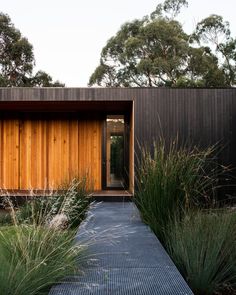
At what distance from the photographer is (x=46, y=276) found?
2752 millimetres

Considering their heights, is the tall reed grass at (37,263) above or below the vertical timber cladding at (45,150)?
below

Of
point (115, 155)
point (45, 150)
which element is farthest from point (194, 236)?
point (45, 150)

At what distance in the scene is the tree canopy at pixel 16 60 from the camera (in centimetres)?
2338

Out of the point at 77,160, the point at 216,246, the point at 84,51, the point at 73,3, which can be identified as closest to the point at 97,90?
the point at 77,160

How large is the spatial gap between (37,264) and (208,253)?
3.89 ft

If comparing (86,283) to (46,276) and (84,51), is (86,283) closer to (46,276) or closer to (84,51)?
(46,276)

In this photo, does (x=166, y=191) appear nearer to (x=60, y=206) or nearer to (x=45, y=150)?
(x=60, y=206)

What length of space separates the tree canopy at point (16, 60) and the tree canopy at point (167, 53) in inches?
125

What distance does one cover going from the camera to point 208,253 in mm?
3156

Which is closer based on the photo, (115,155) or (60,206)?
(60,206)

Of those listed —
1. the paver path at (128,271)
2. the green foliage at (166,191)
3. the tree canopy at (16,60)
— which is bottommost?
the paver path at (128,271)

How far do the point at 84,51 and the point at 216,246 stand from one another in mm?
21572

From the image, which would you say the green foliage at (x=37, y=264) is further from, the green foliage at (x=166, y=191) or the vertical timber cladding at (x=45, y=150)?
the vertical timber cladding at (x=45, y=150)

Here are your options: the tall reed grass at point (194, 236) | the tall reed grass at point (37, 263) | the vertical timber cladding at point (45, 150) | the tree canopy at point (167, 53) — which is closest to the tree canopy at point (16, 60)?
the tree canopy at point (167, 53)
